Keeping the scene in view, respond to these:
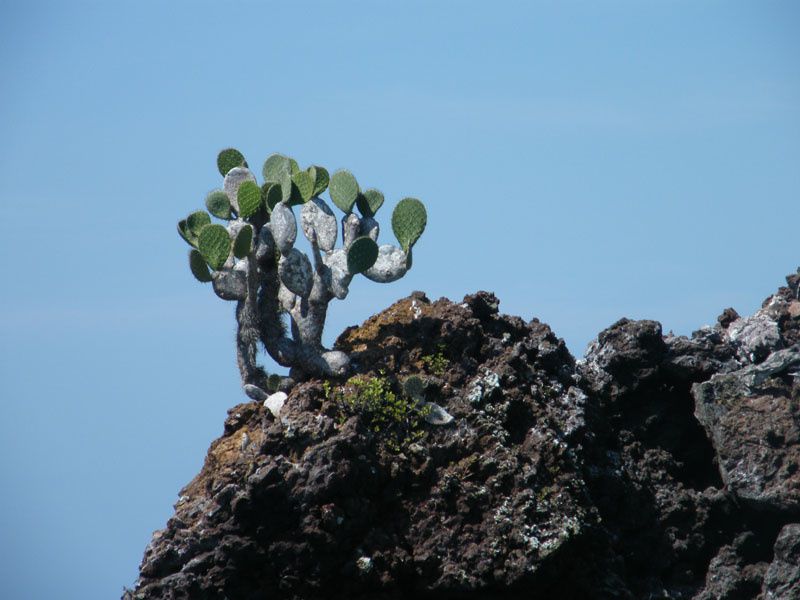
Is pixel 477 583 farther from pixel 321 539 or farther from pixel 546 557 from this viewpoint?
pixel 321 539

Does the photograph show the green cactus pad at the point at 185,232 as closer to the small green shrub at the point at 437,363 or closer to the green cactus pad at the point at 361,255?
the green cactus pad at the point at 361,255

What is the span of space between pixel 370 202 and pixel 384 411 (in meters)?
2.45

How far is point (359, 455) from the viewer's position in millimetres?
12375

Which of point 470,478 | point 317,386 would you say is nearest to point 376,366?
point 317,386

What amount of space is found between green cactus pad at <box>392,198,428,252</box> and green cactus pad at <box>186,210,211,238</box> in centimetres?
193

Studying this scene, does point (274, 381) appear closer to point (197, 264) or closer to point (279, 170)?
point (197, 264)

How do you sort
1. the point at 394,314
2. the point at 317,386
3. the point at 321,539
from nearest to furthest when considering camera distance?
the point at 321,539, the point at 317,386, the point at 394,314

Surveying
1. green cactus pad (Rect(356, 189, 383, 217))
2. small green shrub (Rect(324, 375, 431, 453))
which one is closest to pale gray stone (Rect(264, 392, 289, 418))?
small green shrub (Rect(324, 375, 431, 453))

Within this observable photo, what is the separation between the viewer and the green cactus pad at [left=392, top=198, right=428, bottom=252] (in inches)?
540

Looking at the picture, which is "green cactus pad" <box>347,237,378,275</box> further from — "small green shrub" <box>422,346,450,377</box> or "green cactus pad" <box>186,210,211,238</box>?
"green cactus pad" <box>186,210,211,238</box>

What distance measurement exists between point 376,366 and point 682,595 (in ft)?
12.2

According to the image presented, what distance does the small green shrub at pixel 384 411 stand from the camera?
12.7 meters

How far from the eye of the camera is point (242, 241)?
13.0 metres

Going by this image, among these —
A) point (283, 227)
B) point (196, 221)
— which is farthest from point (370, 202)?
point (196, 221)
